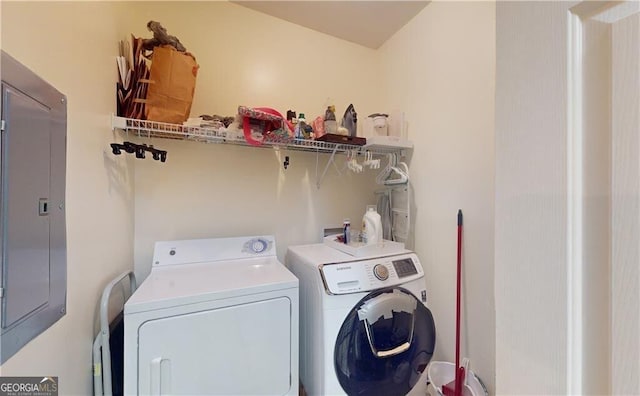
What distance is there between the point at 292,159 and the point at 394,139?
78cm

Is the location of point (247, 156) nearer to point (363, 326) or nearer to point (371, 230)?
point (371, 230)

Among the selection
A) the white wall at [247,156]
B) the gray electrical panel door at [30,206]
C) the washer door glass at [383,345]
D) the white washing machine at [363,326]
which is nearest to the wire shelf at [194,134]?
the white wall at [247,156]

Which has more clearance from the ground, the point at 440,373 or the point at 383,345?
the point at 383,345

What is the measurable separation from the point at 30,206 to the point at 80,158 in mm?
319

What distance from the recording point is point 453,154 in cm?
162

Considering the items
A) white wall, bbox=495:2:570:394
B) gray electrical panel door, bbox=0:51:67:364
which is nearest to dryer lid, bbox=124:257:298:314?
gray electrical panel door, bbox=0:51:67:364

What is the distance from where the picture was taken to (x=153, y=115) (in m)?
1.28

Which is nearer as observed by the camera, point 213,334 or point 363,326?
point 213,334

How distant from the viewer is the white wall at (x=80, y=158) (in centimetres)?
65

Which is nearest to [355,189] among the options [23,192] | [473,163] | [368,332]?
[473,163]

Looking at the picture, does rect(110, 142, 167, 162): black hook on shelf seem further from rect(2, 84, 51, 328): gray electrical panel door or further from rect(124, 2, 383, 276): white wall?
rect(2, 84, 51, 328): gray electrical panel door

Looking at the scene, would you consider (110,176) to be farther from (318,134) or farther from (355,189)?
(355,189)

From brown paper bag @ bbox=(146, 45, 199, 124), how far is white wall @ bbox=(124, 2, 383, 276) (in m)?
0.37

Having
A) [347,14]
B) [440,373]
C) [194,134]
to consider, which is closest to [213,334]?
[194,134]
